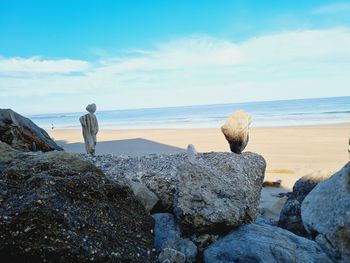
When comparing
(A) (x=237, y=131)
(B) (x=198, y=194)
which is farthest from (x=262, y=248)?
(A) (x=237, y=131)

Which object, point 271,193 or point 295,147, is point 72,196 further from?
point 295,147

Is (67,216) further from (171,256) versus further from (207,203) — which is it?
(207,203)

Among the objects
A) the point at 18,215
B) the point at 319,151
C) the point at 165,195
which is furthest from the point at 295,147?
the point at 18,215

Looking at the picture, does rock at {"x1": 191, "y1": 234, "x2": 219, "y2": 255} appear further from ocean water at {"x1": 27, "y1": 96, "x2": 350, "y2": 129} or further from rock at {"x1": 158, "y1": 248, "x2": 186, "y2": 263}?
ocean water at {"x1": 27, "y1": 96, "x2": 350, "y2": 129}

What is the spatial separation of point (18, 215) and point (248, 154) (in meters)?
4.37

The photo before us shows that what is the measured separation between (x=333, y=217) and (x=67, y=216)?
6.33 ft

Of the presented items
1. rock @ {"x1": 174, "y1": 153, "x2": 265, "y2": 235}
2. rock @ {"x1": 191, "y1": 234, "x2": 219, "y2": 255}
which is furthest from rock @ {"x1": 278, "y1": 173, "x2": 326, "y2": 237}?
rock @ {"x1": 191, "y1": 234, "x2": 219, "y2": 255}

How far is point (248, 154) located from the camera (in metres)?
6.26

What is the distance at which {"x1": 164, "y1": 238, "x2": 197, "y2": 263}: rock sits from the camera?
318 centimetres

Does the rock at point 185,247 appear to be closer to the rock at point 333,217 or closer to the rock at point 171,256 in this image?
the rock at point 171,256

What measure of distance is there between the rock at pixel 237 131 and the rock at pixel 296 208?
3.25 m

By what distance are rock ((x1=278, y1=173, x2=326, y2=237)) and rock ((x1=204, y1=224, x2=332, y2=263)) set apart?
1.01 meters

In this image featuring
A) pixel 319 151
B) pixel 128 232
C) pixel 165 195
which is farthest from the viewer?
pixel 319 151

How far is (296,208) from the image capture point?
430 cm
